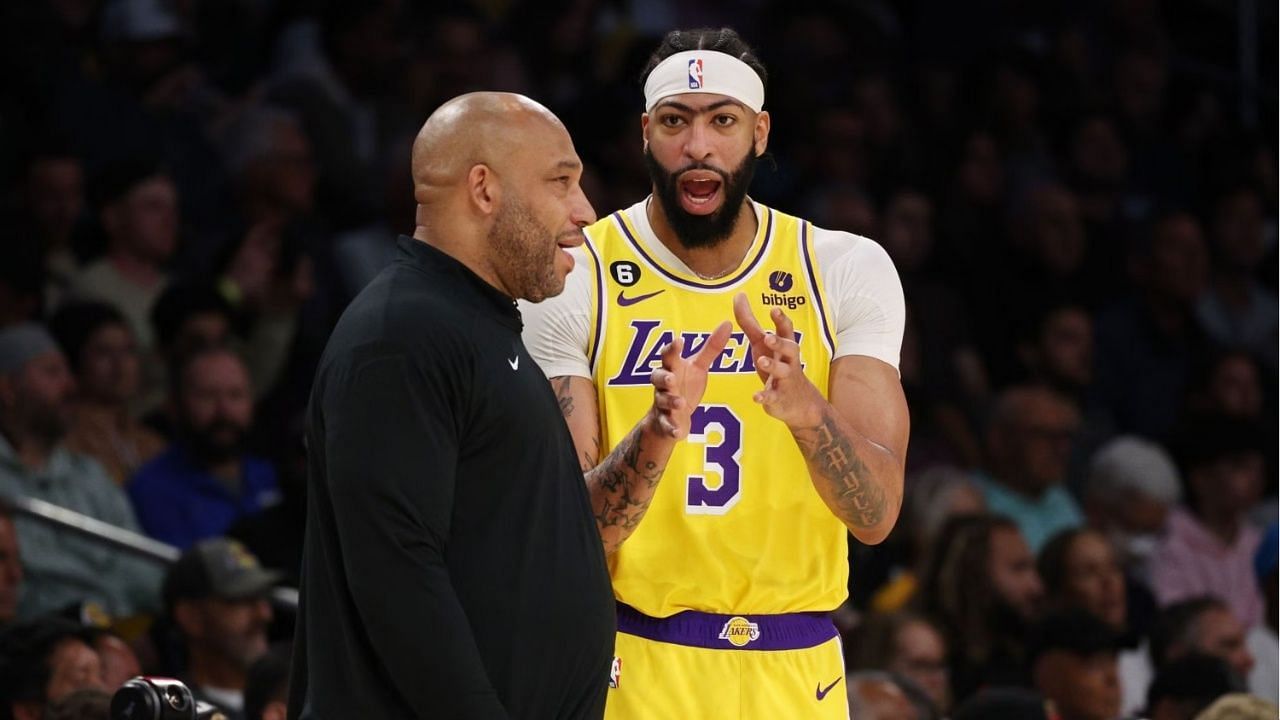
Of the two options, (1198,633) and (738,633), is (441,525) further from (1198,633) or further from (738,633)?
(1198,633)

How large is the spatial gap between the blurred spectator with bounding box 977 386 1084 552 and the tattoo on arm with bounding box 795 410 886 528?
197 inches

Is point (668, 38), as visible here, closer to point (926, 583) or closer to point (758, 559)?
point (758, 559)

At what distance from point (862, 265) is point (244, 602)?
2.97m

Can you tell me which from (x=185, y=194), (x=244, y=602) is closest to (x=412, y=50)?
(x=185, y=194)

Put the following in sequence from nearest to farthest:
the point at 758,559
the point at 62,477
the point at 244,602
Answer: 1. the point at 758,559
2. the point at 244,602
3. the point at 62,477

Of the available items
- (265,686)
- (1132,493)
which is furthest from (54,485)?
(1132,493)

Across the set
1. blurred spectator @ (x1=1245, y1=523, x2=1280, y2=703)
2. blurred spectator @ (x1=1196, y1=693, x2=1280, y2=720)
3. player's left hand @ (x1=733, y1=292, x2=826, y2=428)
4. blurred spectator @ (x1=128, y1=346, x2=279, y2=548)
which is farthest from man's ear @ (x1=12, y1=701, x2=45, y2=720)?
blurred spectator @ (x1=1245, y1=523, x2=1280, y2=703)

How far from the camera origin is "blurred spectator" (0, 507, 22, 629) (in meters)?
6.88

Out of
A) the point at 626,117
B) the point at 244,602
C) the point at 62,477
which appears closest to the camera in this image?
the point at 244,602

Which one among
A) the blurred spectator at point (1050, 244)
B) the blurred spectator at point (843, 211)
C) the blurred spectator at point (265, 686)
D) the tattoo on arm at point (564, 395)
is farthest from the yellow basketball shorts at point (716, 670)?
the blurred spectator at point (1050, 244)

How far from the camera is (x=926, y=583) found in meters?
8.45

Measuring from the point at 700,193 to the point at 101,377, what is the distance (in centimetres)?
394

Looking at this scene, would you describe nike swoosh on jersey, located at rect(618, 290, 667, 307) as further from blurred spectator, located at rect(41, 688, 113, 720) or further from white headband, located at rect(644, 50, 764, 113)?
blurred spectator, located at rect(41, 688, 113, 720)

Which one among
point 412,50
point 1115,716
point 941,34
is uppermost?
point 941,34
